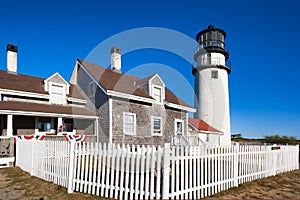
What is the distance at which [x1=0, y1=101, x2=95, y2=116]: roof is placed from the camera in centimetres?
1271

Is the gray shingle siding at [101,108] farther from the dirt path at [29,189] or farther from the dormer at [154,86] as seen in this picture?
the dirt path at [29,189]

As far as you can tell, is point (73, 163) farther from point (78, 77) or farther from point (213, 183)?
point (78, 77)

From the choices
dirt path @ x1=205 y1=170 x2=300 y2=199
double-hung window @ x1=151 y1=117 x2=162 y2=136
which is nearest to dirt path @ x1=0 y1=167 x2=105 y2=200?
dirt path @ x1=205 y1=170 x2=300 y2=199

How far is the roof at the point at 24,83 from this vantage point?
1440 cm

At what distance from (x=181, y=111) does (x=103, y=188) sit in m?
15.4

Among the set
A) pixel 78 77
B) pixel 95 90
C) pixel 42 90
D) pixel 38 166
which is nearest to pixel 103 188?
pixel 38 166

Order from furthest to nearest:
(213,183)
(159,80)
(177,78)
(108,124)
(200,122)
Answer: (200,122) → (177,78) → (159,80) → (108,124) → (213,183)

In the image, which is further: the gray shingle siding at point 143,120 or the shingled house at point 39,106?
the gray shingle siding at point 143,120

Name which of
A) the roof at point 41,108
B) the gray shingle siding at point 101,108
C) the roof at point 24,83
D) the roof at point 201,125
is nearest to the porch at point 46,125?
the roof at point 41,108

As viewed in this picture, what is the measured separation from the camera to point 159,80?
18.6 meters

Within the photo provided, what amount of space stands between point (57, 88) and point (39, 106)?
8.67 feet

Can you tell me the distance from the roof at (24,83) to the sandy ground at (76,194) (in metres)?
7.45

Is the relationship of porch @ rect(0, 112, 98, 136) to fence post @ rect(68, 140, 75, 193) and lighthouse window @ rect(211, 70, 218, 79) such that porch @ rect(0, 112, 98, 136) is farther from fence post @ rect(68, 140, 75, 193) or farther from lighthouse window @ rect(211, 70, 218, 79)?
lighthouse window @ rect(211, 70, 218, 79)

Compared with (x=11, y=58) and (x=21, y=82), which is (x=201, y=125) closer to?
(x=21, y=82)
